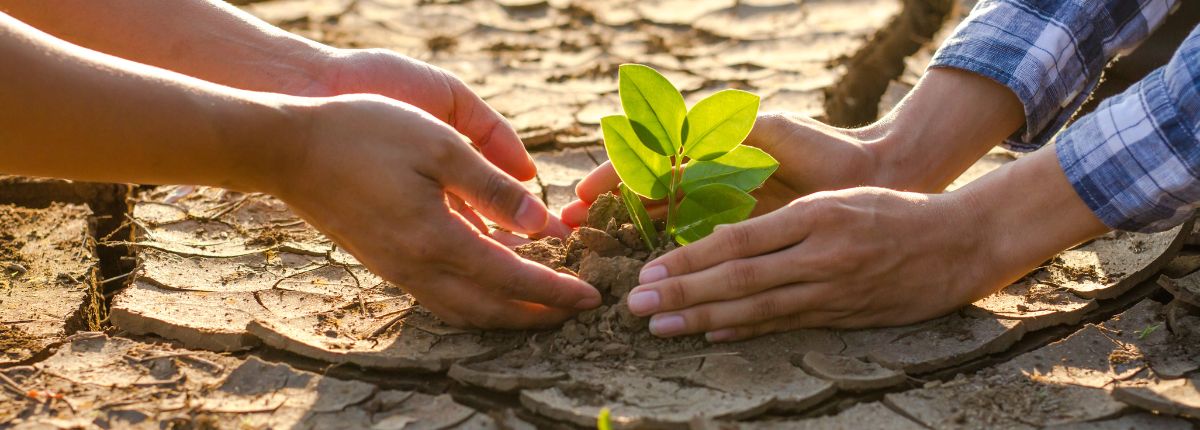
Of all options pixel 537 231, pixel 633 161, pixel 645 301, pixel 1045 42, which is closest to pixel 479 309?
pixel 537 231

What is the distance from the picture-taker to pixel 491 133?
6.58ft

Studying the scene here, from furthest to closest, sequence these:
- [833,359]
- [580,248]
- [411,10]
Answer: [411,10] → [580,248] → [833,359]

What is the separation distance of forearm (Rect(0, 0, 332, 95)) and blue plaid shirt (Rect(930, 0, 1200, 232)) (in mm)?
1258

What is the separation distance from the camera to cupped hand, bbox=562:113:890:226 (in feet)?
6.36

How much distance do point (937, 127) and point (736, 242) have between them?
65cm

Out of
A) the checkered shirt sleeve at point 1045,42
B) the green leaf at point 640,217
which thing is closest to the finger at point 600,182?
the green leaf at point 640,217

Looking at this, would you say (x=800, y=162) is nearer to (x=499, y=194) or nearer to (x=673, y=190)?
(x=673, y=190)

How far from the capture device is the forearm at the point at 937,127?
2.03 metres

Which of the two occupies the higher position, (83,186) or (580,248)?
(580,248)

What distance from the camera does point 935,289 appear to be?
1714 millimetres

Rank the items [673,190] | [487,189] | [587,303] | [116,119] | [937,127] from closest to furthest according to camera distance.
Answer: [116,119], [487,189], [587,303], [673,190], [937,127]

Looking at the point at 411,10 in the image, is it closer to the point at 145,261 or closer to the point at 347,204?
the point at 145,261

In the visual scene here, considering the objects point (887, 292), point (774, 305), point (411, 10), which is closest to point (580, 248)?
point (774, 305)

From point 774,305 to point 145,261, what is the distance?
47.8 inches
